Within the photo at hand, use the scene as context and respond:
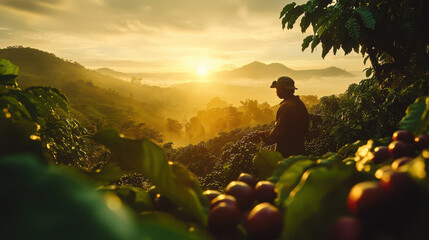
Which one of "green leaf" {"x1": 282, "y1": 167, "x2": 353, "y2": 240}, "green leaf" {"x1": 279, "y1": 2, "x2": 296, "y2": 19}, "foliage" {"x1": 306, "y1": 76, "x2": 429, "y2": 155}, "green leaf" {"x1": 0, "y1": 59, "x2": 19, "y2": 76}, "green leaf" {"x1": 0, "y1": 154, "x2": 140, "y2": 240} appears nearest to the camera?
"green leaf" {"x1": 0, "y1": 154, "x2": 140, "y2": 240}

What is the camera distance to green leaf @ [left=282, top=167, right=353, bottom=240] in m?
0.51

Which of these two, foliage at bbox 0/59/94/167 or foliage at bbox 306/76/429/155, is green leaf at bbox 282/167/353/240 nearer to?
foliage at bbox 0/59/94/167

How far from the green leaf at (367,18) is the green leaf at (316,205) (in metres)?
4.91

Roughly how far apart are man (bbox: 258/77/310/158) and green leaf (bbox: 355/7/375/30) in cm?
197

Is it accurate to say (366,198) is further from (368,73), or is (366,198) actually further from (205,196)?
(368,73)

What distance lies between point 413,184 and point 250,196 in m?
0.43

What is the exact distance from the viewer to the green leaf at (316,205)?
510 millimetres

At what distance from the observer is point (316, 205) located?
53 centimetres

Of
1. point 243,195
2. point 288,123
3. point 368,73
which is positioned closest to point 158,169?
point 243,195

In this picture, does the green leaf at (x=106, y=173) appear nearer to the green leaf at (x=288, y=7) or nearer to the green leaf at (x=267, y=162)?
the green leaf at (x=267, y=162)

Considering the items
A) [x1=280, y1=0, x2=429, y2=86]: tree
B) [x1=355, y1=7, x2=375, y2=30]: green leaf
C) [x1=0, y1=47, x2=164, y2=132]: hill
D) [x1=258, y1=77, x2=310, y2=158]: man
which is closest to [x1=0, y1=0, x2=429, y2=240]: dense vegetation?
[x1=258, y1=77, x2=310, y2=158]: man

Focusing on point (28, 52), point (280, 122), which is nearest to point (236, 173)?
point (280, 122)

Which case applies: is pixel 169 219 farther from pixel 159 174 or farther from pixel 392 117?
pixel 392 117

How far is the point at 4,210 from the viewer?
359 mm
